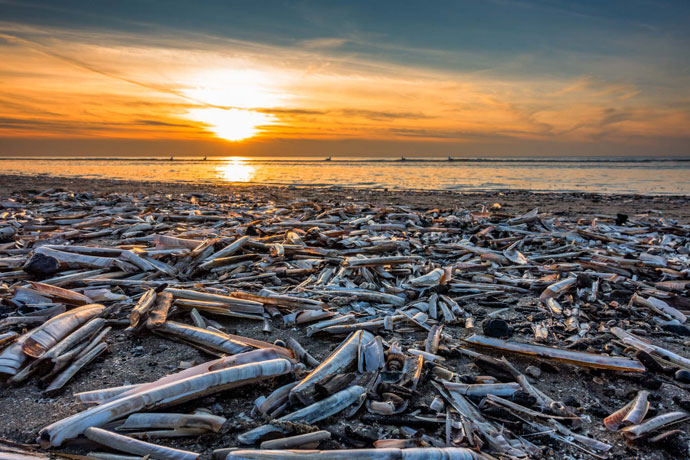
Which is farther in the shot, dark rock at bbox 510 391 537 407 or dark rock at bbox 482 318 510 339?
dark rock at bbox 482 318 510 339

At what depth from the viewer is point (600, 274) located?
5426mm

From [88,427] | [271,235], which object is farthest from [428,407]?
[271,235]

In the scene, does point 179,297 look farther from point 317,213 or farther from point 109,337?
point 317,213

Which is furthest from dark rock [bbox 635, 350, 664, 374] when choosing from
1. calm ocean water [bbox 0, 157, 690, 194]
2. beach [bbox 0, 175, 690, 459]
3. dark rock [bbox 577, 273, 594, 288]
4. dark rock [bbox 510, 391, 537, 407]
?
calm ocean water [bbox 0, 157, 690, 194]

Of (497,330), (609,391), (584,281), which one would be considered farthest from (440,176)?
(609,391)

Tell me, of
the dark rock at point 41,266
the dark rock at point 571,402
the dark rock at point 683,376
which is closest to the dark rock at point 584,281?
the dark rock at point 683,376

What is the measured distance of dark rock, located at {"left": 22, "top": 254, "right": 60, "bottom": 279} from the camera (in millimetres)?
Result: 4820

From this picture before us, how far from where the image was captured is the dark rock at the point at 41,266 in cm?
482

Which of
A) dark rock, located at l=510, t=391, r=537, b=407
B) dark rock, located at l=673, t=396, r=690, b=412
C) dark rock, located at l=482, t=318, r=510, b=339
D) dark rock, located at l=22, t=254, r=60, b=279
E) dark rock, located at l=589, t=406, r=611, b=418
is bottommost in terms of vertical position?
dark rock, located at l=589, t=406, r=611, b=418

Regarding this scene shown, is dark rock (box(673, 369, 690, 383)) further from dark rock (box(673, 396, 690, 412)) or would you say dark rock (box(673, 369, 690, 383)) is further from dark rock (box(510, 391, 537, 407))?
dark rock (box(510, 391, 537, 407))

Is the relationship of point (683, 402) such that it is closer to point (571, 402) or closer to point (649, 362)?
point (649, 362)

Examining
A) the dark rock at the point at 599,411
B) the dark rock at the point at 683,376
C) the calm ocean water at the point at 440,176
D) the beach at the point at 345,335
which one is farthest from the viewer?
the calm ocean water at the point at 440,176

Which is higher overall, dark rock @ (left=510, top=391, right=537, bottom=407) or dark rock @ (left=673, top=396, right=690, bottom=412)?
dark rock @ (left=510, top=391, right=537, bottom=407)

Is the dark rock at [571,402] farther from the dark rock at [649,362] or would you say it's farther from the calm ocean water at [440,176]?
the calm ocean water at [440,176]
